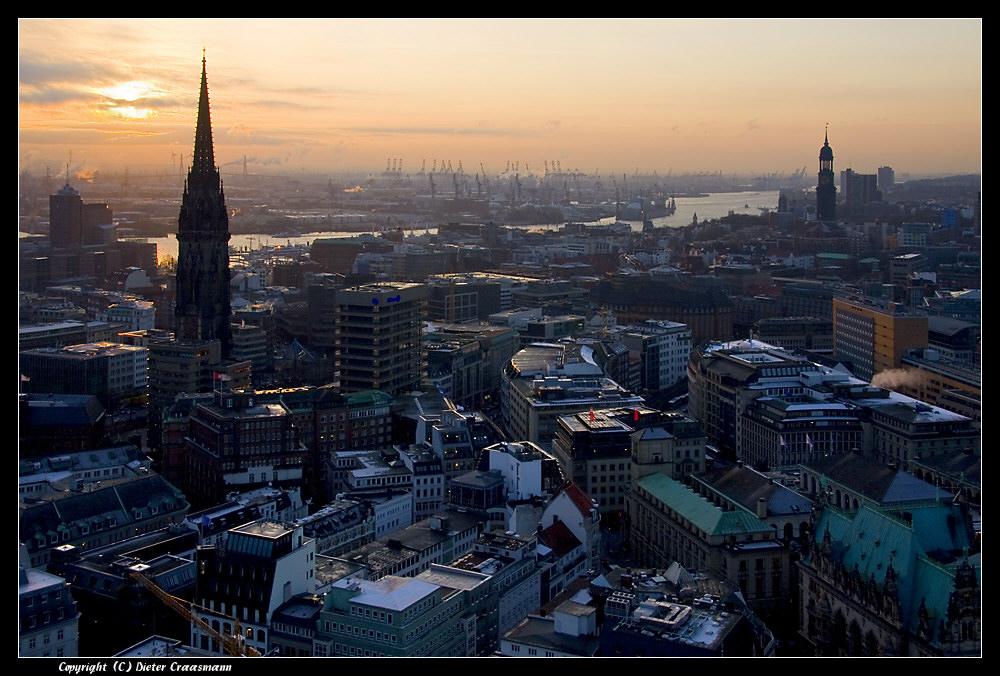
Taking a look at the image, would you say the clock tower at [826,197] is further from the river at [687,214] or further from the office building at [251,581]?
the office building at [251,581]

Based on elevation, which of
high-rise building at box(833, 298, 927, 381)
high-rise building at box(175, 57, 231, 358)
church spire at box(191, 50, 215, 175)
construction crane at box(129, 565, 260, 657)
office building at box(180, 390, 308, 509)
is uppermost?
church spire at box(191, 50, 215, 175)

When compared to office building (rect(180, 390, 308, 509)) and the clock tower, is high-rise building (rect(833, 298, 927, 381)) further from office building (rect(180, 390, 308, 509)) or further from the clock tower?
the clock tower

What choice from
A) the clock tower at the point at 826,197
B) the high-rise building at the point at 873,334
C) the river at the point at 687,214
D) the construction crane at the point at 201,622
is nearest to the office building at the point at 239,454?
the construction crane at the point at 201,622

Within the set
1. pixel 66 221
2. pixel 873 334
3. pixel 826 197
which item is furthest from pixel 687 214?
pixel 873 334

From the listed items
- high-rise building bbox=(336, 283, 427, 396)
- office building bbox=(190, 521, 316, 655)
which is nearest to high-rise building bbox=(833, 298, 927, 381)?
high-rise building bbox=(336, 283, 427, 396)
